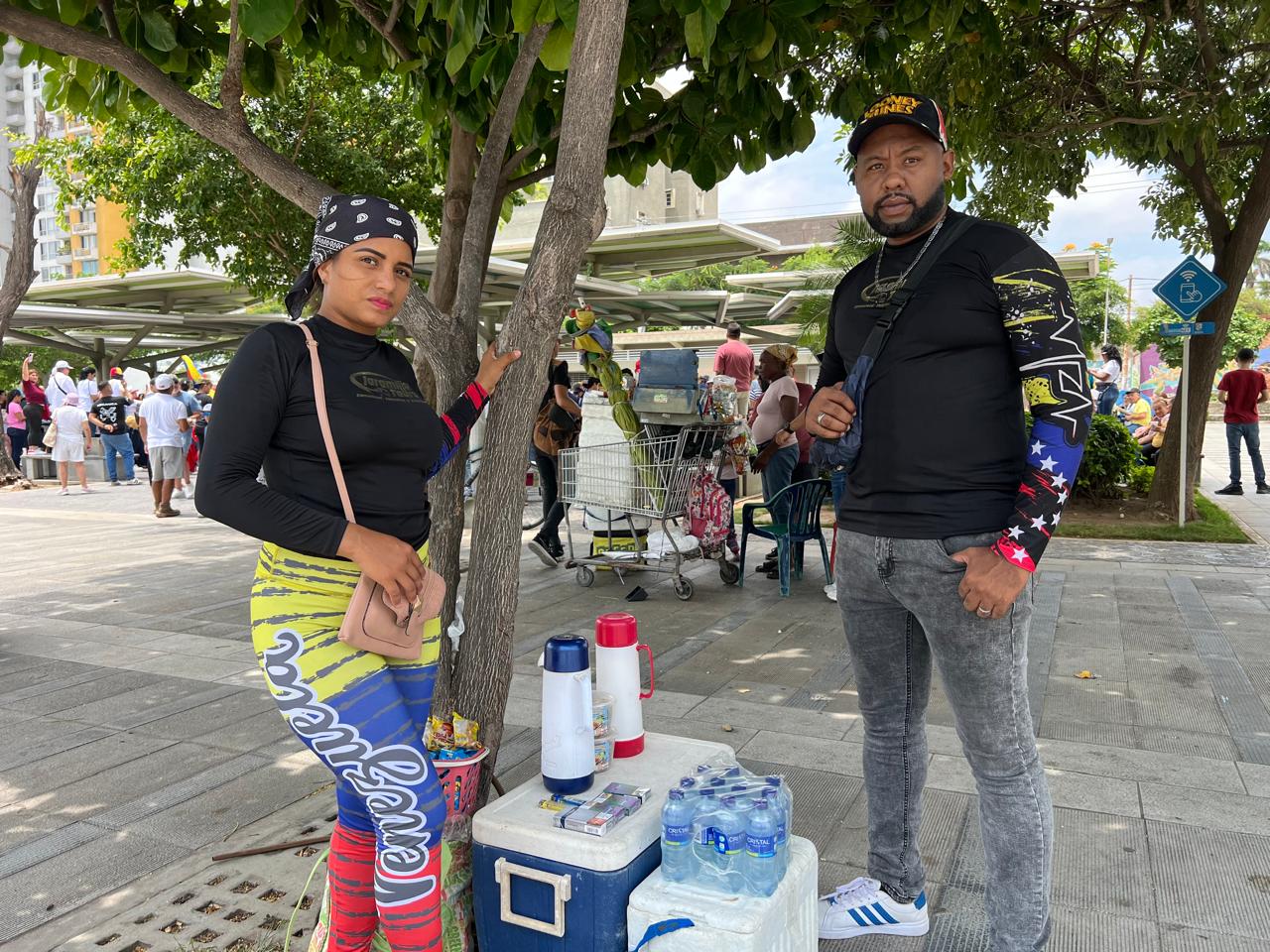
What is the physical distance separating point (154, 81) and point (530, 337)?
183 centimetres

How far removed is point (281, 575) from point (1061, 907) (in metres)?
2.48

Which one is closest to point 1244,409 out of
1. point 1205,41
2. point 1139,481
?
point 1139,481

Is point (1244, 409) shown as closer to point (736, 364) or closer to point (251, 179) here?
point (736, 364)

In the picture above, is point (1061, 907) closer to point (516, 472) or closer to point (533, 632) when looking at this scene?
point (516, 472)

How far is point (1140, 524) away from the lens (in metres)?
10.6

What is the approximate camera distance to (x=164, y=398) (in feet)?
43.0

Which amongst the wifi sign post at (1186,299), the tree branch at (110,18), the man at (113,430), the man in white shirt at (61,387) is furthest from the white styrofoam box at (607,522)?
the man in white shirt at (61,387)

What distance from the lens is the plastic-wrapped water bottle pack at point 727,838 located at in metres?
2.20

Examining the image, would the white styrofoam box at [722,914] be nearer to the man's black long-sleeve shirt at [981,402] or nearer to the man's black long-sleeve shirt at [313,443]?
the man's black long-sleeve shirt at [981,402]

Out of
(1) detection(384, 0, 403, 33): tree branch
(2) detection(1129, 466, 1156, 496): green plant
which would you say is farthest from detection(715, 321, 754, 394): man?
(1) detection(384, 0, 403, 33): tree branch

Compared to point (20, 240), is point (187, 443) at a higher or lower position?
lower

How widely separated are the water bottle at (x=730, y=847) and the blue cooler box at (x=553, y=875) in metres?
0.23

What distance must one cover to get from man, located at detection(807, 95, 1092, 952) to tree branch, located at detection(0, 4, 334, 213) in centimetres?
209

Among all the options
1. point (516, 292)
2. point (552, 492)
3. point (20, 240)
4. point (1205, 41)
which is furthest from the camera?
point (20, 240)
